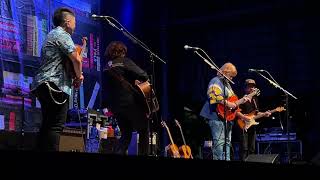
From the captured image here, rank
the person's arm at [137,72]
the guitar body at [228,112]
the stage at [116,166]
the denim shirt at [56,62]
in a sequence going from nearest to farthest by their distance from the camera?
the stage at [116,166], the denim shirt at [56,62], the person's arm at [137,72], the guitar body at [228,112]

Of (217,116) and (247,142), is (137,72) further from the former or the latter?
(247,142)

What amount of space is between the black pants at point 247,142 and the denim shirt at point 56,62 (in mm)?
3879

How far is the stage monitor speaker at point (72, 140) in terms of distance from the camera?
6969mm

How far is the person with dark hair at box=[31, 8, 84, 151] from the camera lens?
4.28 m

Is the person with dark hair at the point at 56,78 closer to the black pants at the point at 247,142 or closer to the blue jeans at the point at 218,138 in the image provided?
the blue jeans at the point at 218,138

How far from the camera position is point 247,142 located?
7914 mm

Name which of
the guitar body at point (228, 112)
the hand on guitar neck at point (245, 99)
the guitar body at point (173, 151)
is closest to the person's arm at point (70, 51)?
the guitar body at point (228, 112)

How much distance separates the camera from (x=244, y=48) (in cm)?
1153

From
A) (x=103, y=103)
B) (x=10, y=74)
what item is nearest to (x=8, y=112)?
(x=10, y=74)

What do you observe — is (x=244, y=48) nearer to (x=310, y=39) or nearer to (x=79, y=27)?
(x=310, y=39)

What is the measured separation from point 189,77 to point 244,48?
1.41 metres

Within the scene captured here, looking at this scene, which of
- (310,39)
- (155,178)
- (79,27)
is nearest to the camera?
(155,178)

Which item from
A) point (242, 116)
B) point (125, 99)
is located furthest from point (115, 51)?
point (242, 116)

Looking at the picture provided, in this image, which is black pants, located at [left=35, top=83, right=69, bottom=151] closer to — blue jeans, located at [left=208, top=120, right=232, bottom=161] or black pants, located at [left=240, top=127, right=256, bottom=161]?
blue jeans, located at [left=208, top=120, right=232, bottom=161]
